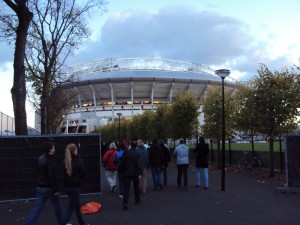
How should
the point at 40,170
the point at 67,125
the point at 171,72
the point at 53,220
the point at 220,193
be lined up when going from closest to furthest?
the point at 40,170, the point at 53,220, the point at 220,193, the point at 171,72, the point at 67,125

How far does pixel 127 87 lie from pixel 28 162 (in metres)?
102

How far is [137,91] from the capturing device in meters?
116

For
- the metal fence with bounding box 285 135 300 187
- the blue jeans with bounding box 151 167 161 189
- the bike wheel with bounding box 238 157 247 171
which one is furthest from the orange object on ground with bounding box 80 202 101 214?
the bike wheel with bounding box 238 157 247 171

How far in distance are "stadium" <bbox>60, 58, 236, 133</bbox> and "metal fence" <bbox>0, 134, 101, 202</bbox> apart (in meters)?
94.7

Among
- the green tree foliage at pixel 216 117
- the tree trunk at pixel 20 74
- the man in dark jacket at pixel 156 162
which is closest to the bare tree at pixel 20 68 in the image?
the tree trunk at pixel 20 74

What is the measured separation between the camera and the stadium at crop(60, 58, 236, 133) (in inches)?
4289

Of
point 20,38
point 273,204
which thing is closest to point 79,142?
point 20,38

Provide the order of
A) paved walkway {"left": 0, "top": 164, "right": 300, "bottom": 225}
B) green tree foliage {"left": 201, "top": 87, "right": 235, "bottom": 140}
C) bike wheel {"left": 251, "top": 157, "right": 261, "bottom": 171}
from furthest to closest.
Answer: green tree foliage {"left": 201, "top": 87, "right": 235, "bottom": 140}
bike wheel {"left": 251, "top": 157, "right": 261, "bottom": 171}
paved walkway {"left": 0, "top": 164, "right": 300, "bottom": 225}

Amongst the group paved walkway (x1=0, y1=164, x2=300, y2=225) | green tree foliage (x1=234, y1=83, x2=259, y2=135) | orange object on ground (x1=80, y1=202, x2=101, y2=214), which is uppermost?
green tree foliage (x1=234, y1=83, x2=259, y2=135)

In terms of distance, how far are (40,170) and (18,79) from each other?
23.4ft

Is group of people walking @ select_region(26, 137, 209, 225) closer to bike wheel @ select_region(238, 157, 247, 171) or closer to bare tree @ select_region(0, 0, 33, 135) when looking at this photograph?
bare tree @ select_region(0, 0, 33, 135)

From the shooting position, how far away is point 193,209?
10.7 m

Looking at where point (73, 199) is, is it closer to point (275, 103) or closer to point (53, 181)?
point (53, 181)

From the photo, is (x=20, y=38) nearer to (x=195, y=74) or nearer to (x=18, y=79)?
(x=18, y=79)
